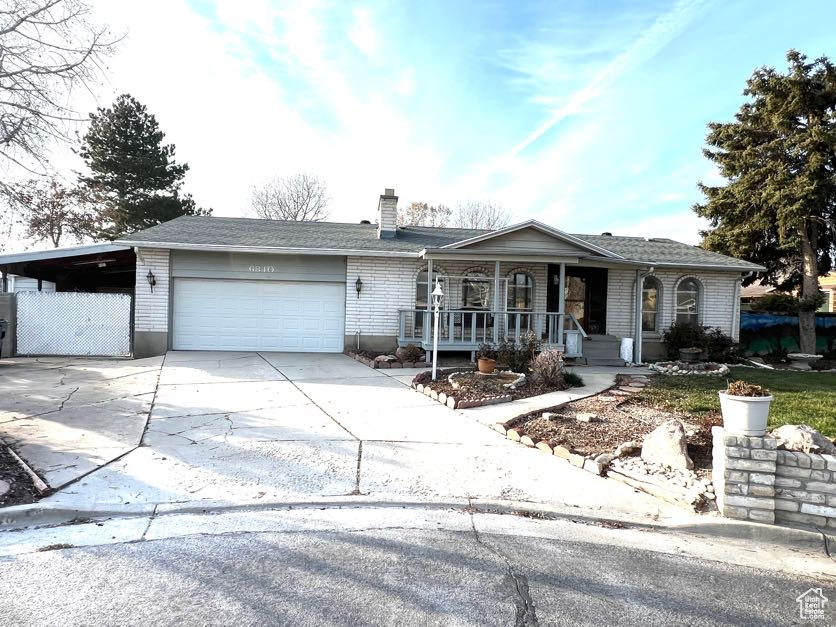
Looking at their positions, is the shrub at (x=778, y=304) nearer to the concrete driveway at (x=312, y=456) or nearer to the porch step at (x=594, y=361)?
the porch step at (x=594, y=361)

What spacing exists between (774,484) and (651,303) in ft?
37.9

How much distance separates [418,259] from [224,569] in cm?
1090

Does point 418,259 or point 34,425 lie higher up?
point 418,259

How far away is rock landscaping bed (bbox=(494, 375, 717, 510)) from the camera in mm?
4391

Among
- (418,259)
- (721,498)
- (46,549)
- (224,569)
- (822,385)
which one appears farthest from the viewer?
(418,259)

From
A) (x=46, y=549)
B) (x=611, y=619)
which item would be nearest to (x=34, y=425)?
(x=46, y=549)

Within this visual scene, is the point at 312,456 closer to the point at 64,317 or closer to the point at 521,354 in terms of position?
the point at 521,354

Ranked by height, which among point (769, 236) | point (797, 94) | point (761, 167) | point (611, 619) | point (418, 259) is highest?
point (797, 94)

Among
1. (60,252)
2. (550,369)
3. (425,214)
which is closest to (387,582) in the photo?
(550,369)

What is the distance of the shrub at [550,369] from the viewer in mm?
8680

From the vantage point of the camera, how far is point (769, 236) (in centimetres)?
1734

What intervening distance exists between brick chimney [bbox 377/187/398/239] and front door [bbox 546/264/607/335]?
482cm

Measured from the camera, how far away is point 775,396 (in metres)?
8.06

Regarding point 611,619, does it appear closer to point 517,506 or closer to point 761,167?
point 517,506
